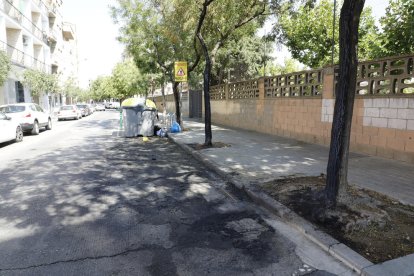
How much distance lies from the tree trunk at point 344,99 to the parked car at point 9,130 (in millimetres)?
11373

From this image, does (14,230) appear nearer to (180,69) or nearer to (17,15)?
(180,69)

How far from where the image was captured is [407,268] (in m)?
3.03

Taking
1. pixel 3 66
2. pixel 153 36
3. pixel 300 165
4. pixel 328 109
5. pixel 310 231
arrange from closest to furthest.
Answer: pixel 310 231, pixel 300 165, pixel 328 109, pixel 153 36, pixel 3 66

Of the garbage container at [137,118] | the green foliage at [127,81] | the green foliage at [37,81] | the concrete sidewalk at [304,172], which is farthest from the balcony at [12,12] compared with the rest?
the concrete sidewalk at [304,172]

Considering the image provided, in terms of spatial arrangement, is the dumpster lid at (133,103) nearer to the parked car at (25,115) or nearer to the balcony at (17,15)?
the parked car at (25,115)

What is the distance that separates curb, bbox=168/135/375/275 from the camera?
125 inches

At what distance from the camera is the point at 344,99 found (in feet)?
13.8

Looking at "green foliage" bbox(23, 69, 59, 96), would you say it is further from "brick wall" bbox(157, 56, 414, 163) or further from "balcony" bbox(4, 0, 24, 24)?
"brick wall" bbox(157, 56, 414, 163)

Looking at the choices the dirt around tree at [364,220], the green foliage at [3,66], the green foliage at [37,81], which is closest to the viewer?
the dirt around tree at [364,220]

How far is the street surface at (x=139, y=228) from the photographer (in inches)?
128

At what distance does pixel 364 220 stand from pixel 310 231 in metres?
0.65

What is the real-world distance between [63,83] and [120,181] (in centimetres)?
4176

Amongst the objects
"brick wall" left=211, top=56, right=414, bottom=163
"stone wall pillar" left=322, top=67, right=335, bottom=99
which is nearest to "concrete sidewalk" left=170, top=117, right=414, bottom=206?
"brick wall" left=211, top=56, right=414, bottom=163

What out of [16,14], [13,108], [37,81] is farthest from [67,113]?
[13,108]
